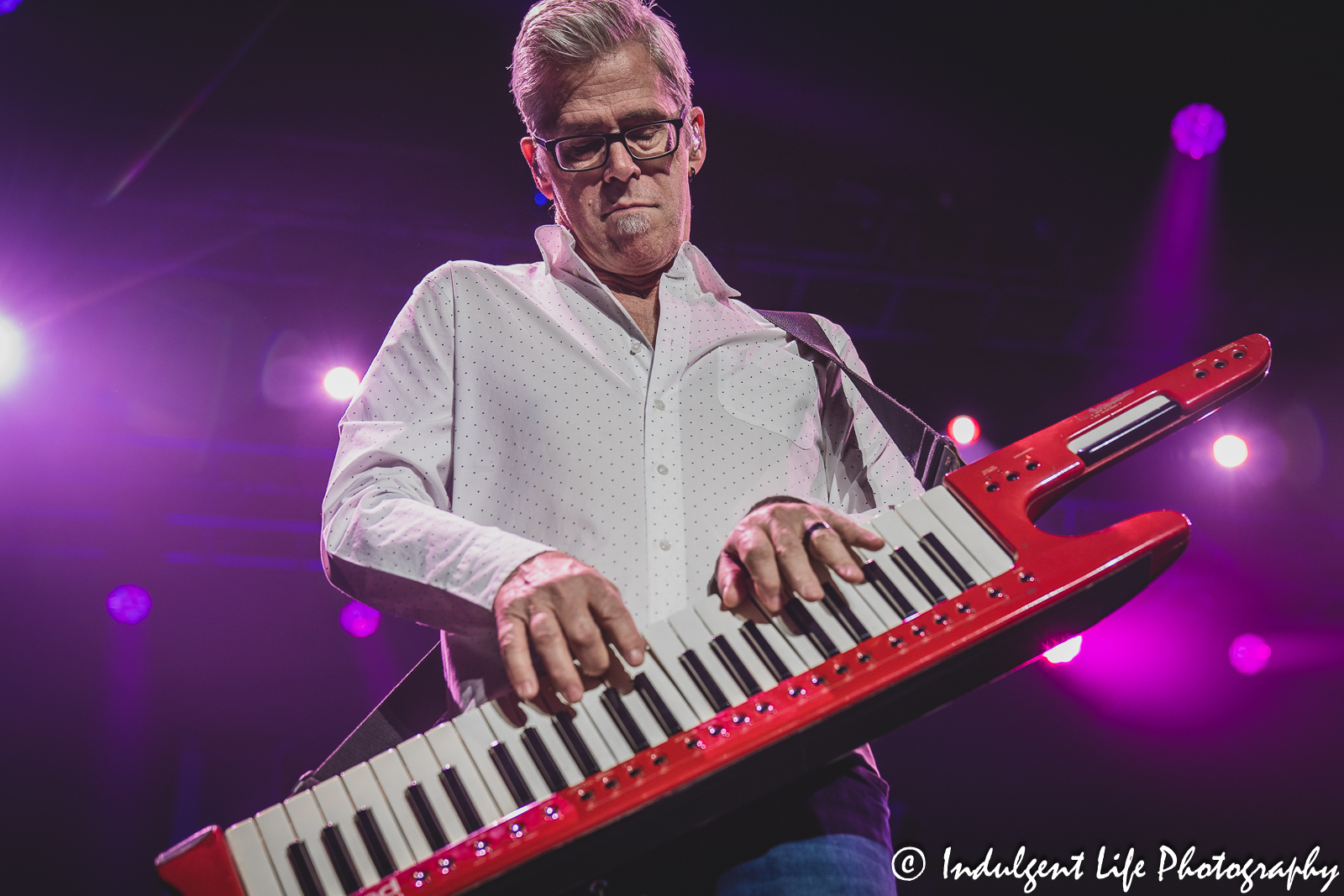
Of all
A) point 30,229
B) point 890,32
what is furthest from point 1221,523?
point 30,229

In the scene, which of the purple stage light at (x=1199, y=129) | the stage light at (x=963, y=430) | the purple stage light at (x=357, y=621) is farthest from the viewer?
the stage light at (x=963, y=430)

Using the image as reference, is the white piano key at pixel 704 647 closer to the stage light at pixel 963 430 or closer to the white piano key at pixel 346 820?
the white piano key at pixel 346 820

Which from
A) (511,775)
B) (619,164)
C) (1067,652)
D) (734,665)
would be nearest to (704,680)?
(734,665)

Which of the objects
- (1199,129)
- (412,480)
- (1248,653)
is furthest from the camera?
(1248,653)

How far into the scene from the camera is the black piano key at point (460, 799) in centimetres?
106

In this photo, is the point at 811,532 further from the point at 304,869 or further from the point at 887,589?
the point at 304,869

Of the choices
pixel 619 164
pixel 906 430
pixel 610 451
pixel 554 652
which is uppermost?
pixel 619 164

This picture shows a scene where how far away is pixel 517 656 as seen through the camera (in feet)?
3.69

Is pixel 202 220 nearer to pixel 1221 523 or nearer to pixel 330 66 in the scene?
pixel 330 66

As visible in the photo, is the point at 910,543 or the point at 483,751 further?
the point at 910,543

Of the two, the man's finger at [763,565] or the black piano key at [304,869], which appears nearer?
the black piano key at [304,869]

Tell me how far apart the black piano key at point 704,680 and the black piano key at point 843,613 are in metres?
0.19

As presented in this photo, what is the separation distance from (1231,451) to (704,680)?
663cm

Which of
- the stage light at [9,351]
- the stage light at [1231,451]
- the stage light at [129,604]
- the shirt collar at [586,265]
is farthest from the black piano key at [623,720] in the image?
the stage light at [1231,451]
